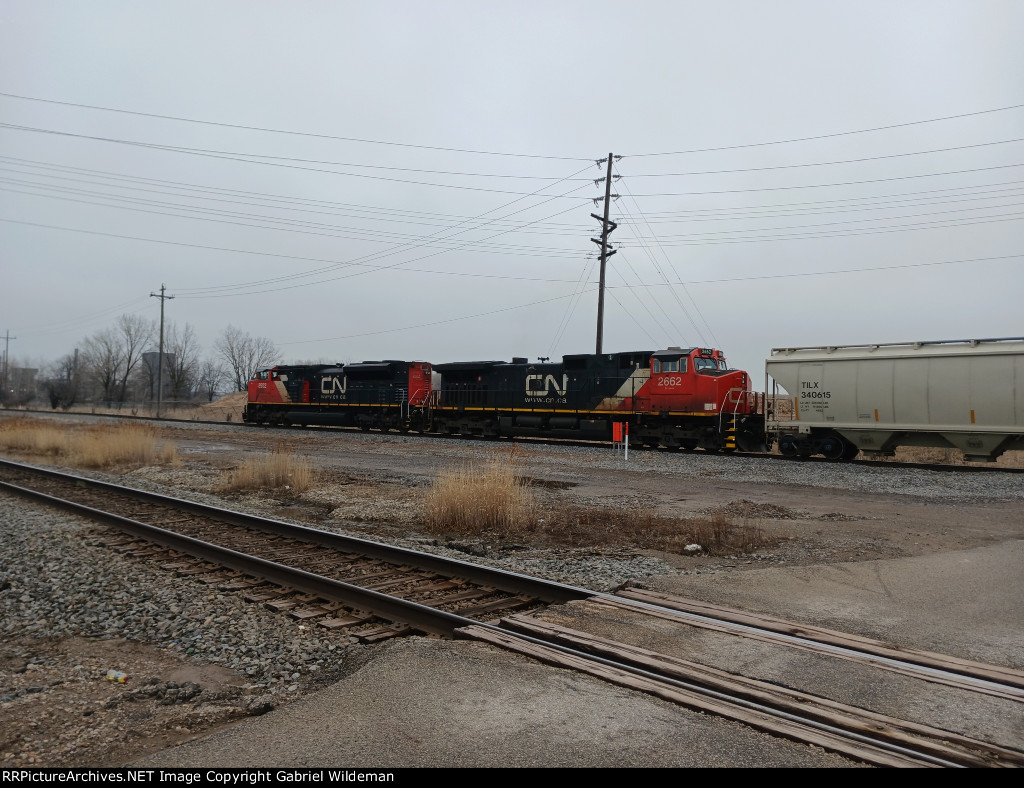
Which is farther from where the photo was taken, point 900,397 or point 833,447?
point 833,447

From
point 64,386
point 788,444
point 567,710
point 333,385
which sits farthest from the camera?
point 64,386

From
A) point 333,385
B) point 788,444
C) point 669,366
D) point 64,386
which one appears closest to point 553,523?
point 788,444

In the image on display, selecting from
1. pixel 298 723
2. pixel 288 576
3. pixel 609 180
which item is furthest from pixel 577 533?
pixel 609 180

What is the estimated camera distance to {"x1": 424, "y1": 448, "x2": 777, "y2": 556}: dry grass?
8.62 metres

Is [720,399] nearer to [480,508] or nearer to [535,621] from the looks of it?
[480,508]

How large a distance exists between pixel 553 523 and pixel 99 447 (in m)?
16.0

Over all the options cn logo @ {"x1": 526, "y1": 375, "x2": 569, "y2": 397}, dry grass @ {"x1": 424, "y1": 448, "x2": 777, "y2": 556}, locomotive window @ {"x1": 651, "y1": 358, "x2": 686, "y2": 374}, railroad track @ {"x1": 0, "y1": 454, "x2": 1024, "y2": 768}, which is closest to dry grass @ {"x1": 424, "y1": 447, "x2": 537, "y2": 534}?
dry grass @ {"x1": 424, "y1": 448, "x2": 777, "y2": 556}

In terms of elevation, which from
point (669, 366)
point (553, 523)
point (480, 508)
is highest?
point (669, 366)

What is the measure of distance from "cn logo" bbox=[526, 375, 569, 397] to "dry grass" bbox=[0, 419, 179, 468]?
12.7 m

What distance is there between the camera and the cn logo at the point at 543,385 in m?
25.5

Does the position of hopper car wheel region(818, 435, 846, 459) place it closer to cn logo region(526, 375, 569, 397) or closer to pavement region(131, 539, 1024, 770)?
cn logo region(526, 375, 569, 397)

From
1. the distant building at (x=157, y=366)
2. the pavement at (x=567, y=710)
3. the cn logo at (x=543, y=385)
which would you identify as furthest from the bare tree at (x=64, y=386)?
the pavement at (x=567, y=710)

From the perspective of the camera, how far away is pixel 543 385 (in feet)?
86.0

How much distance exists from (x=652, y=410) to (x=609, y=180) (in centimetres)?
1246
